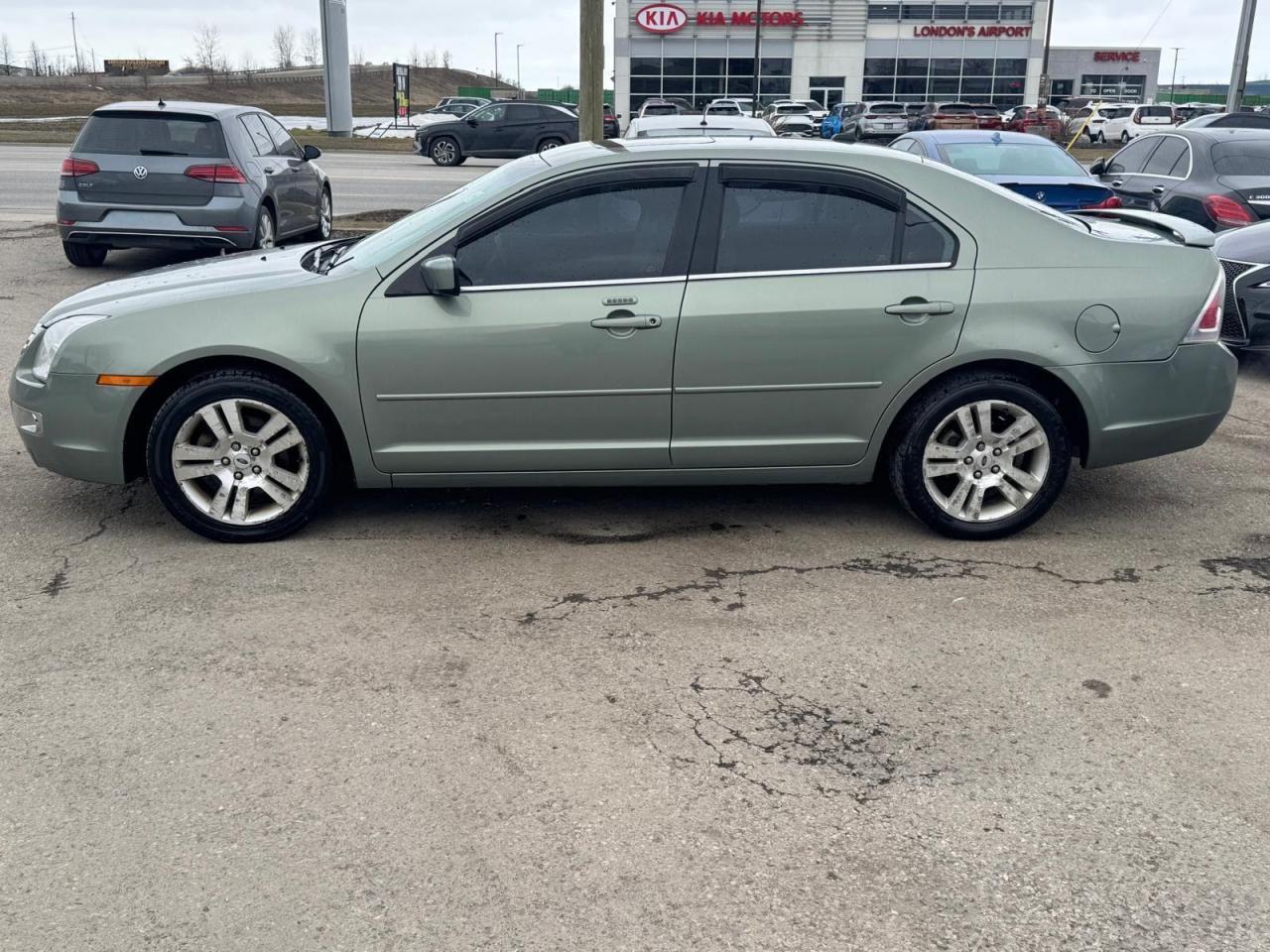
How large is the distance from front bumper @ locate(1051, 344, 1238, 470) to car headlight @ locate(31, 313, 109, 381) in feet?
13.2

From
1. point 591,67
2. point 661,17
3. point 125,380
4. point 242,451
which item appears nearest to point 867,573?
point 242,451

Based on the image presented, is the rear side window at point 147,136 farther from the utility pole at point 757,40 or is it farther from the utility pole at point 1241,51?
the utility pole at point 757,40

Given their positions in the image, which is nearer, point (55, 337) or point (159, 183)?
point (55, 337)

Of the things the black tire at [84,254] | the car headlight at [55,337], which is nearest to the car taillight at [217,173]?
the black tire at [84,254]

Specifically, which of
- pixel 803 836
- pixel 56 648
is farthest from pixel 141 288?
pixel 803 836

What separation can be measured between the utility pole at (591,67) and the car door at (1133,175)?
487cm

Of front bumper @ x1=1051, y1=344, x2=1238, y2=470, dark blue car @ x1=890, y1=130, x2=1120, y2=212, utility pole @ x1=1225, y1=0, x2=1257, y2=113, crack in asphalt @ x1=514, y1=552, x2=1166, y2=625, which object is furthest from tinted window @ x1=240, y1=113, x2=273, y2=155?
utility pole @ x1=1225, y1=0, x2=1257, y2=113

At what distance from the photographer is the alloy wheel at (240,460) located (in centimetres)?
498

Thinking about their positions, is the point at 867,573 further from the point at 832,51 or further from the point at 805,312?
the point at 832,51

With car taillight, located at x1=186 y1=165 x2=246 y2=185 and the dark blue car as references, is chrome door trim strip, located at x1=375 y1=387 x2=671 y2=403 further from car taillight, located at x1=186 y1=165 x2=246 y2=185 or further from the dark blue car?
car taillight, located at x1=186 y1=165 x2=246 y2=185

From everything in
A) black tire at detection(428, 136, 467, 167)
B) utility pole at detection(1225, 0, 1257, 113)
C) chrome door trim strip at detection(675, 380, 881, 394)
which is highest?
utility pole at detection(1225, 0, 1257, 113)

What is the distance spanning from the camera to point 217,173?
36.6 feet

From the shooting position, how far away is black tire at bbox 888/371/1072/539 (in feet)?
16.6

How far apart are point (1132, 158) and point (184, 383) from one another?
10894 mm
